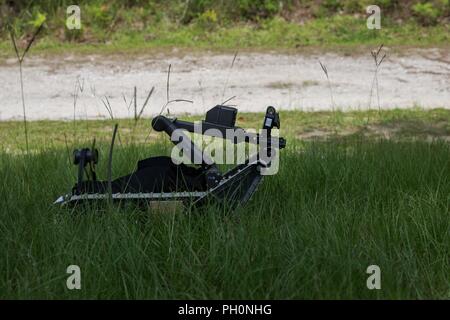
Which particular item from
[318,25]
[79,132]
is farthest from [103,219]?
[318,25]

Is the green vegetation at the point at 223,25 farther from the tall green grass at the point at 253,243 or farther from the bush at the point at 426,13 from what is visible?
the tall green grass at the point at 253,243

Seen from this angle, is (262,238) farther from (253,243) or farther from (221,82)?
(221,82)

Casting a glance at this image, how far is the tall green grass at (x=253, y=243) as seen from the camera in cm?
308

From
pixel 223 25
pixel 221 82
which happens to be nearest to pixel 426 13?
pixel 223 25

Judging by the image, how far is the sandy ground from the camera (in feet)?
26.9

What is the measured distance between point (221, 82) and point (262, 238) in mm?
5588

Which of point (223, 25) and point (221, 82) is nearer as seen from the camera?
point (221, 82)

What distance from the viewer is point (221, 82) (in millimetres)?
8891

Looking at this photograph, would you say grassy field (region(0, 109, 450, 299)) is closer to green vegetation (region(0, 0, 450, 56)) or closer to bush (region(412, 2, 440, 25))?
green vegetation (region(0, 0, 450, 56))

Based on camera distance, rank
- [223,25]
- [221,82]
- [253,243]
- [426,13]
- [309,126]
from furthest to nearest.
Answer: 1. [223,25]
2. [426,13]
3. [221,82]
4. [309,126]
5. [253,243]

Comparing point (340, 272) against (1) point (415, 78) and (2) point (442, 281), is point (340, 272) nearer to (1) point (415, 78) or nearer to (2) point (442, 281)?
(2) point (442, 281)

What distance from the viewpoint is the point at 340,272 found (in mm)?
3105

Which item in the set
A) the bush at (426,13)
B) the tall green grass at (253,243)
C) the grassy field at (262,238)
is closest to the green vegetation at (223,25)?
the bush at (426,13)

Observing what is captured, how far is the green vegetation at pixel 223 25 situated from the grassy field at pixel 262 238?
19.8 feet
